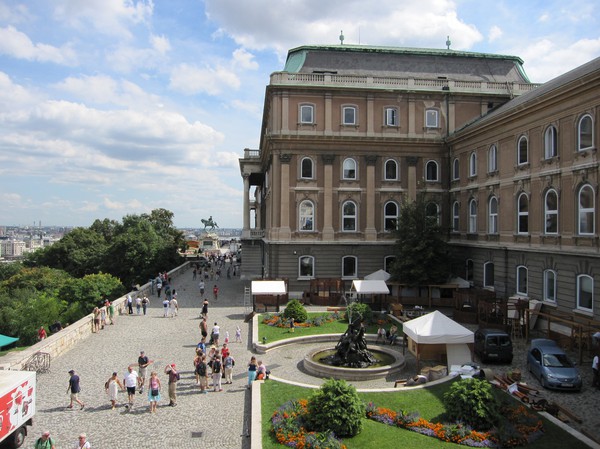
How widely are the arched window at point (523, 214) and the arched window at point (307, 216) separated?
1548 cm

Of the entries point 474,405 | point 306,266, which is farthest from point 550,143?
point 306,266

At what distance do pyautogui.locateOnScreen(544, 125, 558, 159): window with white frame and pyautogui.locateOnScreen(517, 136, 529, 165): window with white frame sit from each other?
1874 mm

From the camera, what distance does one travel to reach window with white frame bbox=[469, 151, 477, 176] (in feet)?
122

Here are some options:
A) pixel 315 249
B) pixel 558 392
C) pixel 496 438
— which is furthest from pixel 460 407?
pixel 315 249

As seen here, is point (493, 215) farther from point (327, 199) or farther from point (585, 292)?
point (327, 199)

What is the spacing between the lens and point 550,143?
28.0 m

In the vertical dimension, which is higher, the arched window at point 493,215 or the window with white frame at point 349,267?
the arched window at point 493,215

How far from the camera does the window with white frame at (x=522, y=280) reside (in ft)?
99.7

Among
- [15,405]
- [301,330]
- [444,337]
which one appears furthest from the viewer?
[301,330]

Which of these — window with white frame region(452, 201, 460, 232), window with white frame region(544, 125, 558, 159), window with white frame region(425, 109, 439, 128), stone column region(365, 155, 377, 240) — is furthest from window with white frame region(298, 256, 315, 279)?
window with white frame region(544, 125, 558, 159)

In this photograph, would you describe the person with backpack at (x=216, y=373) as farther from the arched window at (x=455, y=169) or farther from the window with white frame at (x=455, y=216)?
the arched window at (x=455, y=169)

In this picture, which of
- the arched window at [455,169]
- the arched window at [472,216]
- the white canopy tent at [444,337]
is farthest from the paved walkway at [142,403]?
the arched window at [455,169]

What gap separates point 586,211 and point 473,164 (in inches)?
516

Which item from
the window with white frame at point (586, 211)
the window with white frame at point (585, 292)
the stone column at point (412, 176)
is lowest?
the window with white frame at point (585, 292)
